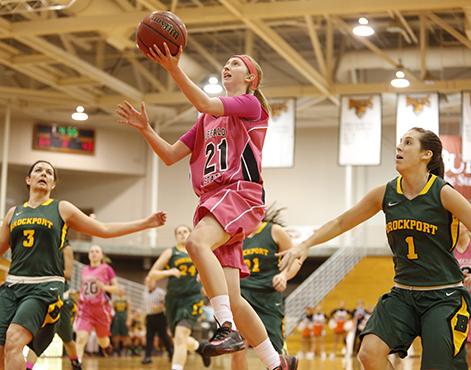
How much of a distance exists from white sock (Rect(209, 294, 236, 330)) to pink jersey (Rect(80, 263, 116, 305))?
8737 mm

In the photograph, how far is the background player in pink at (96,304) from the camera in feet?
43.8

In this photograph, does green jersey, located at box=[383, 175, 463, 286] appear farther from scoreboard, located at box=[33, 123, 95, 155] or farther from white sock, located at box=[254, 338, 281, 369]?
scoreboard, located at box=[33, 123, 95, 155]

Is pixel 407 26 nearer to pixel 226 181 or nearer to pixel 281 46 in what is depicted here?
pixel 281 46

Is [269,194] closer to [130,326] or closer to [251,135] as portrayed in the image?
[130,326]

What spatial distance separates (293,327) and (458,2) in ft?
30.8

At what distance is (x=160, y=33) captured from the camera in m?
5.02

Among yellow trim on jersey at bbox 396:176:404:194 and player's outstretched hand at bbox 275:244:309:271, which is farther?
yellow trim on jersey at bbox 396:176:404:194

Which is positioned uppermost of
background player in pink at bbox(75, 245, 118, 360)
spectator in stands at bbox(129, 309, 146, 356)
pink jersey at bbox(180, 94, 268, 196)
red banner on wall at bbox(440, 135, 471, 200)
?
red banner on wall at bbox(440, 135, 471, 200)

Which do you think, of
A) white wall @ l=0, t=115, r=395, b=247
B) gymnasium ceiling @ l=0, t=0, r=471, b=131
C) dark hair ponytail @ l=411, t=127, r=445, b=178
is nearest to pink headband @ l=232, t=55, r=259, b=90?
dark hair ponytail @ l=411, t=127, r=445, b=178

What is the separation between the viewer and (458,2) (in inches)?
626

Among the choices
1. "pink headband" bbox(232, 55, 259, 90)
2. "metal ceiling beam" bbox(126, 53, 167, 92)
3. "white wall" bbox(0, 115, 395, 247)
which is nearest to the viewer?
"pink headband" bbox(232, 55, 259, 90)

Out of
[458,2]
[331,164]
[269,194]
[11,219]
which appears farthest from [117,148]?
[11,219]

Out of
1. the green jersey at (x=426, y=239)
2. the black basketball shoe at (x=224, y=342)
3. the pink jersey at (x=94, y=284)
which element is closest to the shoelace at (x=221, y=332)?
the black basketball shoe at (x=224, y=342)

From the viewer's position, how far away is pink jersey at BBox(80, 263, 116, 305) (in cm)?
1351
